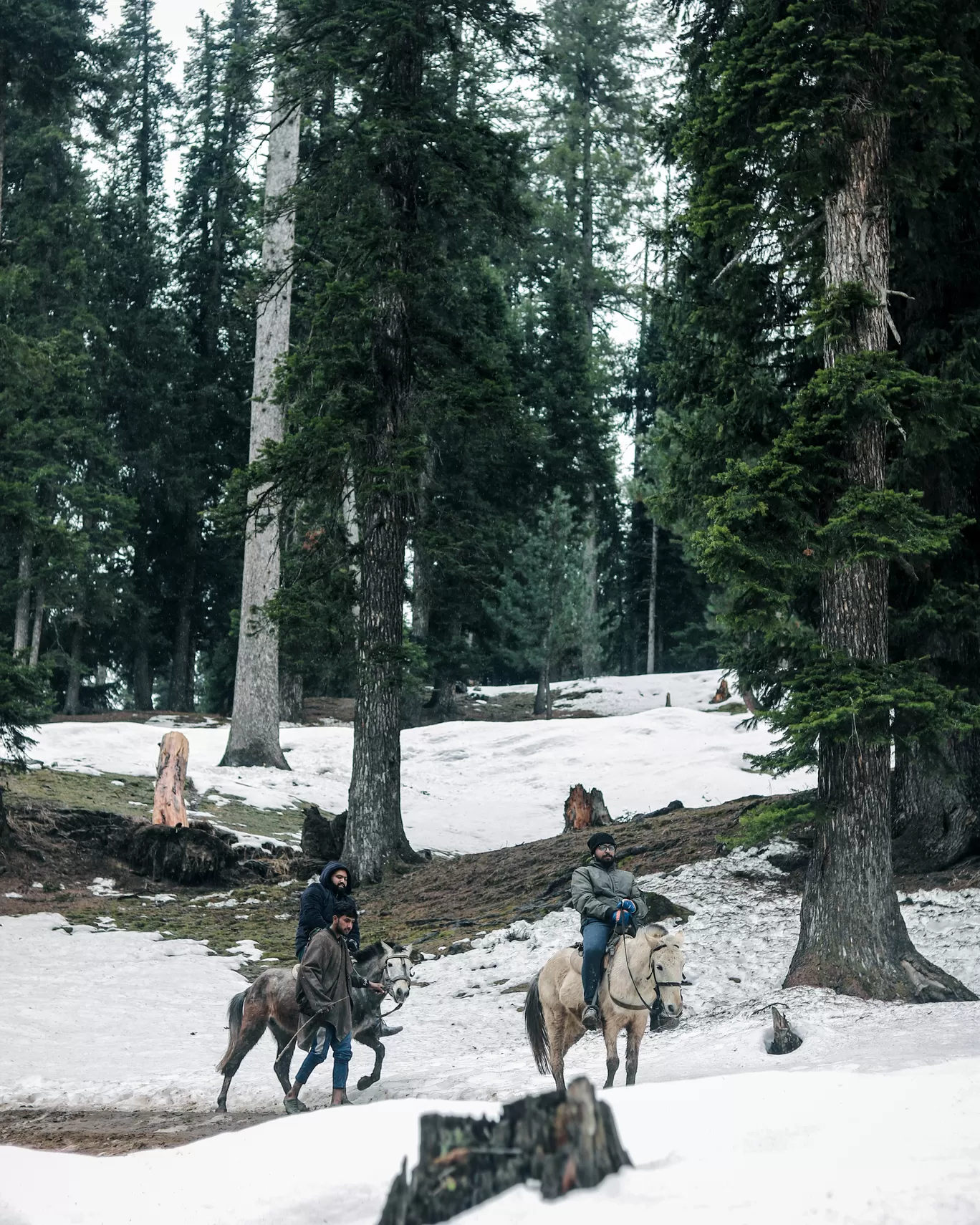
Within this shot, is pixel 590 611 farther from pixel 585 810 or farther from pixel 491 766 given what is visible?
pixel 585 810

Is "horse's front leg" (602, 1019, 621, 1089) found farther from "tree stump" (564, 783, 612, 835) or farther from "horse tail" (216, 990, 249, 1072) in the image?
"tree stump" (564, 783, 612, 835)

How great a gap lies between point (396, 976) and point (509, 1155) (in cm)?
461

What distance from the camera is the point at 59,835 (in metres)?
19.9

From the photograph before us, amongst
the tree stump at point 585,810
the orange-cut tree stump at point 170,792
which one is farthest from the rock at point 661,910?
the orange-cut tree stump at point 170,792

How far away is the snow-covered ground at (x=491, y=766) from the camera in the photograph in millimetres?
26047

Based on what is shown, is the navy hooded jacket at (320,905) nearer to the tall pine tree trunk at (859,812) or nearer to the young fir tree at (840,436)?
the young fir tree at (840,436)

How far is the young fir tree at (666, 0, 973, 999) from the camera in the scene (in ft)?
36.4

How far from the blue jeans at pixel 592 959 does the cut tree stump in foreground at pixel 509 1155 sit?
Answer: 375 cm

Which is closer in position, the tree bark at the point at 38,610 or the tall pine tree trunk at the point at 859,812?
the tall pine tree trunk at the point at 859,812

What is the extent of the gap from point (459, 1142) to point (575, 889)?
13.9ft

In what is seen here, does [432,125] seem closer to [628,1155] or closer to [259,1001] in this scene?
[259,1001]

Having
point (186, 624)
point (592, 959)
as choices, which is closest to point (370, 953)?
point (592, 959)

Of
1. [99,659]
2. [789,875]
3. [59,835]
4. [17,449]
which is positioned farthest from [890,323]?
[99,659]

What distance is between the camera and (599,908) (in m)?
9.62
